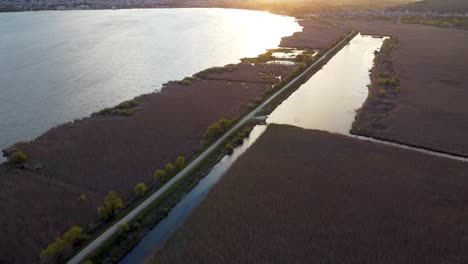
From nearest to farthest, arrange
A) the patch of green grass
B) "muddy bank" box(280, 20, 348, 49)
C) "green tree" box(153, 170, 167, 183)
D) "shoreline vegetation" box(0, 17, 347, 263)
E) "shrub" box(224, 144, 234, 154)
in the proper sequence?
"shoreline vegetation" box(0, 17, 347, 263), "green tree" box(153, 170, 167, 183), "shrub" box(224, 144, 234, 154), the patch of green grass, "muddy bank" box(280, 20, 348, 49)

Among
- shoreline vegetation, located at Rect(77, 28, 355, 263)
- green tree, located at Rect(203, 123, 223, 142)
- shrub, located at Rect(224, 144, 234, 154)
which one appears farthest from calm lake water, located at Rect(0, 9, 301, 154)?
shrub, located at Rect(224, 144, 234, 154)

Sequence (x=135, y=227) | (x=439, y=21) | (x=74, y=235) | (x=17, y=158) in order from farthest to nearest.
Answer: (x=439, y=21)
(x=17, y=158)
(x=135, y=227)
(x=74, y=235)

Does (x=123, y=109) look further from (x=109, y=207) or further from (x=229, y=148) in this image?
(x=109, y=207)

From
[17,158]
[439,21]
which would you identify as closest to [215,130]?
[17,158]

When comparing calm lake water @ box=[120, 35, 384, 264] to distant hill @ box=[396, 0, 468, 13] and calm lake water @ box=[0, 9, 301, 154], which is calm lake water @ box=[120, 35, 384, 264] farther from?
distant hill @ box=[396, 0, 468, 13]

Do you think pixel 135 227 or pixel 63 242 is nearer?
pixel 63 242

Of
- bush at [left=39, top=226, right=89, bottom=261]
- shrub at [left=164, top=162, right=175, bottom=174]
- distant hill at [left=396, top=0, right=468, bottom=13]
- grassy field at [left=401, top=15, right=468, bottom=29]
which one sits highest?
distant hill at [left=396, top=0, right=468, bottom=13]
